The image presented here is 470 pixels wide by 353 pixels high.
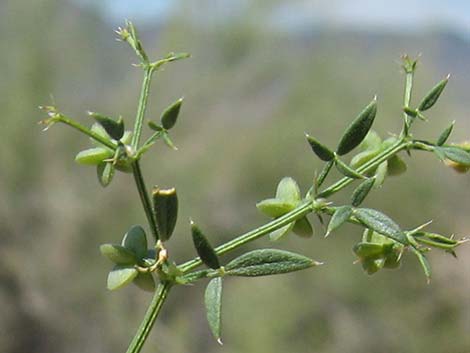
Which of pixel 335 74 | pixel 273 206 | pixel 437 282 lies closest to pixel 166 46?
pixel 335 74

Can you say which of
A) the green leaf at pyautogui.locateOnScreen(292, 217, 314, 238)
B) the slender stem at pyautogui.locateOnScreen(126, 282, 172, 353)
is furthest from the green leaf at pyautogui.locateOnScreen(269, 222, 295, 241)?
the slender stem at pyautogui.locateOnScreen(126, 282, 172, 353)

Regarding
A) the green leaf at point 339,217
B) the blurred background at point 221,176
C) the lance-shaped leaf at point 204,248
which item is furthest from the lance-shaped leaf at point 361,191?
the blurred background at point 221,176

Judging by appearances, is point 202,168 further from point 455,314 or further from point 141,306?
point 455,314

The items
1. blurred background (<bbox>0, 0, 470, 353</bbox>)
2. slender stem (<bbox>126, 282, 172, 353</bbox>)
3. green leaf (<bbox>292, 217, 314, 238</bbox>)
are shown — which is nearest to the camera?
slender stem (<bbox>126, 282, 172, 353</bbox>)

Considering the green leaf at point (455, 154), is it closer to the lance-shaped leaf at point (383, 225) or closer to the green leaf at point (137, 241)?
the lance-shaped leaf at point (383, 225)

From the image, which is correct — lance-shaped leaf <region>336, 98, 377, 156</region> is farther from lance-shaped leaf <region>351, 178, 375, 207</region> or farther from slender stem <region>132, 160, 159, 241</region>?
slender stem <region>132, 160, 159, 241</region>

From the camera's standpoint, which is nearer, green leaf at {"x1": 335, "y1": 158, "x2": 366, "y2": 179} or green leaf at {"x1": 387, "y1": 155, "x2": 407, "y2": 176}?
green leaf at {"x1": 335, "y1": 158, "x2": 366, "y2": 179}

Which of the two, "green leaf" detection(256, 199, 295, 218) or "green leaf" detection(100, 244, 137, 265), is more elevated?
"green leaf" detection(100, 244, 137, 265)
